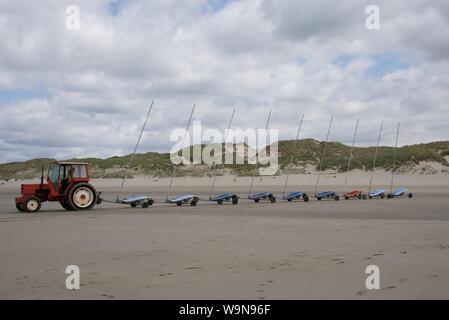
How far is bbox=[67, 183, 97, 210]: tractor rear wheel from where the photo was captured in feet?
62.3

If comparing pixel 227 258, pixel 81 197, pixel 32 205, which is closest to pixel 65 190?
pixel 81 197

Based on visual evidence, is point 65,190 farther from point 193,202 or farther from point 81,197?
point 193,202

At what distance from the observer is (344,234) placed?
36.1 feet

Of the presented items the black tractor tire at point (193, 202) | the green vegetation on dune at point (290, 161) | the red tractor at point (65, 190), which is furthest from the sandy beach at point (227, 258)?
the green vegetation on dune at point (290, 161)

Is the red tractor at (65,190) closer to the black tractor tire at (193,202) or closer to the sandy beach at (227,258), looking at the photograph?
the black tractor tire at (193,202)

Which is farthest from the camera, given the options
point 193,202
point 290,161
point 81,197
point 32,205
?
point 290,161

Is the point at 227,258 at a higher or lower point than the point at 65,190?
lower

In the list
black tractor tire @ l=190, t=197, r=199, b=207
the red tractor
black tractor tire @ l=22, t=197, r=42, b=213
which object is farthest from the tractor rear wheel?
black tractor tire @ l=190, t=197, r=199, b=207

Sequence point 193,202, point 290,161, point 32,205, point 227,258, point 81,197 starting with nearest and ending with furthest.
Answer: point 227,258
point 32,205
point 81,197
point 193,202
point 290,161

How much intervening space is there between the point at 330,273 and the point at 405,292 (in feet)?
3.98

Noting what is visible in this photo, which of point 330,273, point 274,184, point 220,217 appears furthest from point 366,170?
point 330,273

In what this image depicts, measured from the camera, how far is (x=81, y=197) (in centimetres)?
1922

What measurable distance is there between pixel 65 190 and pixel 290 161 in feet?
85.1

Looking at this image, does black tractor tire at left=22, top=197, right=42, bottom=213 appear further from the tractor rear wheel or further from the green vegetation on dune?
the green vegetation on dune
